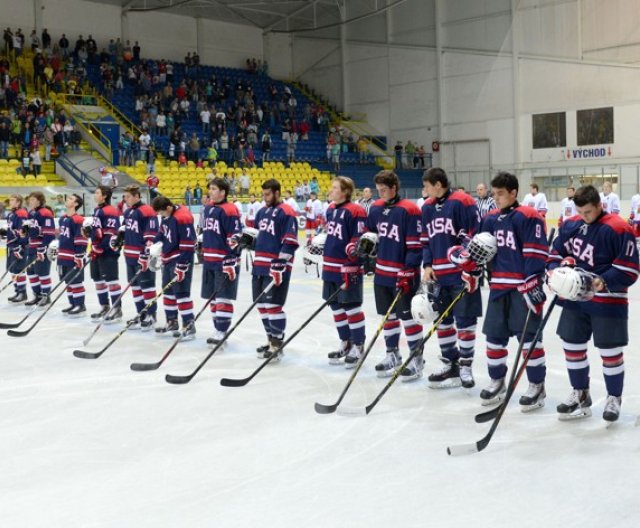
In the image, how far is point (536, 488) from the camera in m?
3.70

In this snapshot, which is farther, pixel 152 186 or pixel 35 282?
pixel 152 186

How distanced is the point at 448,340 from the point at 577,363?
122 centimetres

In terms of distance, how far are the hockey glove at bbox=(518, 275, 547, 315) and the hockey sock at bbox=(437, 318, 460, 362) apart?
3.33ft

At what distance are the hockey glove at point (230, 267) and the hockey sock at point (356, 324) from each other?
4.34ft

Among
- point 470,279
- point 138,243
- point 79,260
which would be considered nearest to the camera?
point 470,279

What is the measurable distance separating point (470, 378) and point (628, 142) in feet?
69.7

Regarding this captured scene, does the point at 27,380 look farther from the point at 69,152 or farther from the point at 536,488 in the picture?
the point at 69,152

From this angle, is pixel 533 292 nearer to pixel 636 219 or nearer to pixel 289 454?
pixel 289 454

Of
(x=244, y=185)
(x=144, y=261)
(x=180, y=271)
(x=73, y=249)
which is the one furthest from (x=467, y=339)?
(x=244, y=185)

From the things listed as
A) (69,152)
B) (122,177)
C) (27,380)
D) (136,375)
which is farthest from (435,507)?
(69,152)

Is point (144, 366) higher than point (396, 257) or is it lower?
lower

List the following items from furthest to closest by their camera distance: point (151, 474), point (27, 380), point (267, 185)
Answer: point (267, 185) → point (27, 380) → point (151, 474)

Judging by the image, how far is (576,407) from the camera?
189 inches

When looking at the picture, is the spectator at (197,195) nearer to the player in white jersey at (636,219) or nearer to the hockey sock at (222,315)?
the player in white jersey at (636,219)
